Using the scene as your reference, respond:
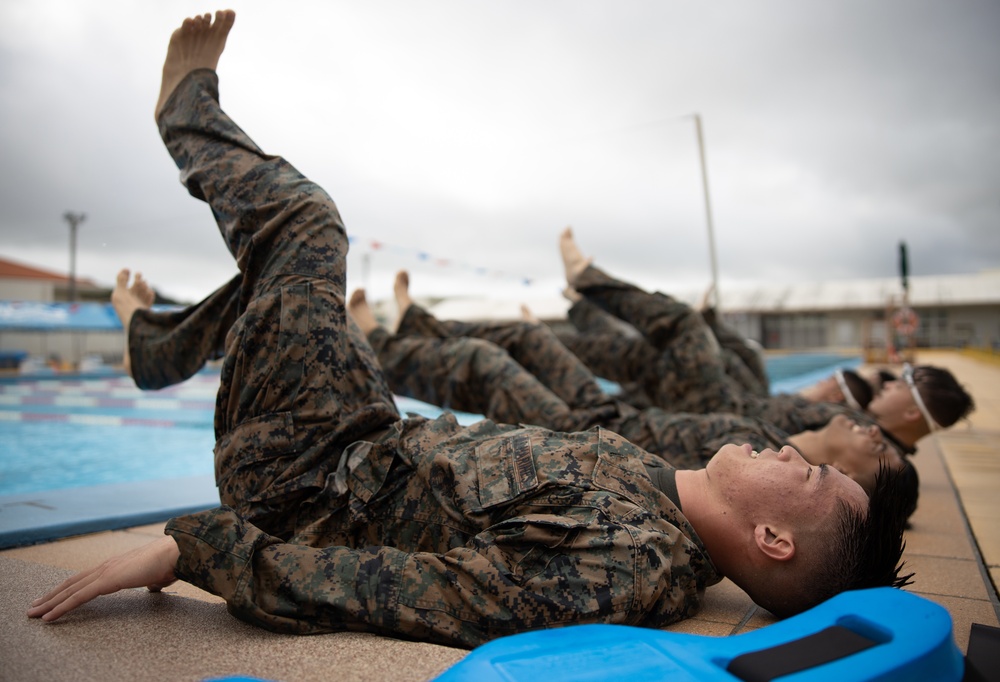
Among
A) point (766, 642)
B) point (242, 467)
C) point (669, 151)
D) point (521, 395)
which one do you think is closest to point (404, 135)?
point (521, 395)

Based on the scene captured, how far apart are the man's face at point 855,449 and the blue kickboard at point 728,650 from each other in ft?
4.63

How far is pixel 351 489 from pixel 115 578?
1.69 ft

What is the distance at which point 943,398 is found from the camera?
3191mm

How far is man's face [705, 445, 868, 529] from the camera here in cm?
140

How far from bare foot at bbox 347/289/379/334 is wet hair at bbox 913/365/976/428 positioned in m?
2.77

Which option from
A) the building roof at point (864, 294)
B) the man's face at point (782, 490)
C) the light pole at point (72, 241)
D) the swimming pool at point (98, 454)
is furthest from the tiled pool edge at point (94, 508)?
the building roof at point (864, 294)


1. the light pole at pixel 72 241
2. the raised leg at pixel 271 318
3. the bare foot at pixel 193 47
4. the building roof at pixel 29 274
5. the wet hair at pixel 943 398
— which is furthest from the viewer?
the building roof at pixel 29 274

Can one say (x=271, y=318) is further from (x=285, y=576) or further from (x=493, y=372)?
(x=493, y=372)

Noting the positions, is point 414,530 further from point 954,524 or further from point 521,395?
point 954,524

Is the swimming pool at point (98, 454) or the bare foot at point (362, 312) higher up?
the bare foot at point (362, 312)

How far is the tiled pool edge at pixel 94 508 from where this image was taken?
6.86 feet

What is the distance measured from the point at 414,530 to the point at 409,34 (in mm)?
2718

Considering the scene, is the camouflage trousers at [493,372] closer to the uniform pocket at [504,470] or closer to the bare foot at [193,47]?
the uniform pocket at [504,470]

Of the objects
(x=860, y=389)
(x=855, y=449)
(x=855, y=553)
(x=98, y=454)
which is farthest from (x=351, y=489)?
(x=98, y=454)
